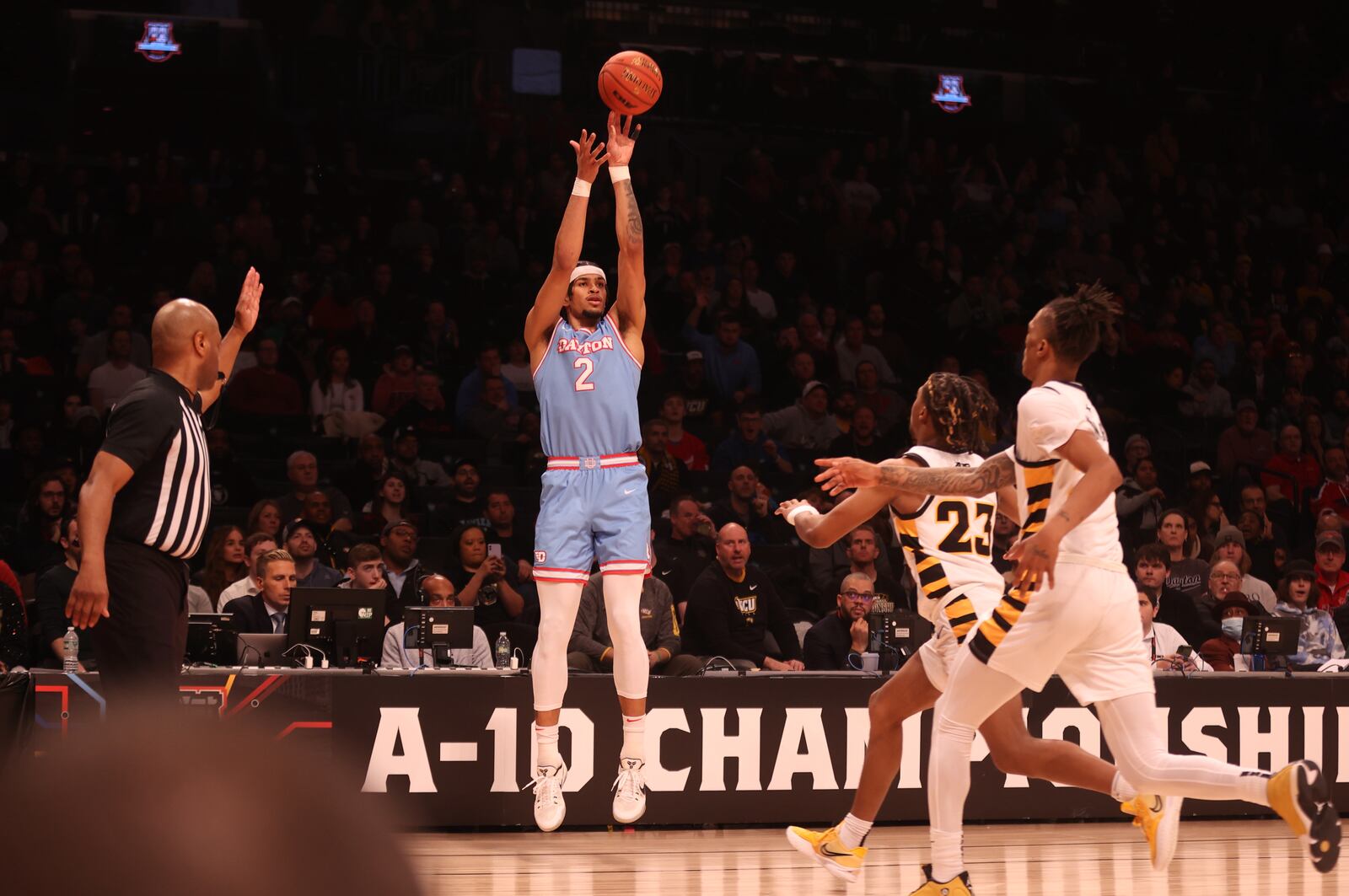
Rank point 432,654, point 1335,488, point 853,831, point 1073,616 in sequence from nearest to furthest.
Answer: point 1073,616 → point 853,831 → point 432,654 → point 1335,488

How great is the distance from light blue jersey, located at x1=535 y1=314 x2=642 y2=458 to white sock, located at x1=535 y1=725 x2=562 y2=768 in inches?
50.6

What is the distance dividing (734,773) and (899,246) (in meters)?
9.94

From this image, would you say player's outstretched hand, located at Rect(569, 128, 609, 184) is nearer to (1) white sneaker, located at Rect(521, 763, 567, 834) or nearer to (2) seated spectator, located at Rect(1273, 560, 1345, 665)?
(1) white sneaker, located at Rect(521, 763, 567, 834)

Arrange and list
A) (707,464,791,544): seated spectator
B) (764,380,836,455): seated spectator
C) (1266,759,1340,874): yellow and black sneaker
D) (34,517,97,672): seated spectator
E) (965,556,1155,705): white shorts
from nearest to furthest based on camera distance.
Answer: (1266,759,1340,874): yellow and black sneaker < (965,556,1155,705): white shorts < (34,517,97,672): seated spectator < (707,464,791,544): seated spectator < (764,380,836,455): seated spectator

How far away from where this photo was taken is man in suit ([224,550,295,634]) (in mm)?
9188

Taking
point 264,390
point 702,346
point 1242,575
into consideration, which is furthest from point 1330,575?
point 264,390

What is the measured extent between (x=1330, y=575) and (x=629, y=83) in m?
7.36

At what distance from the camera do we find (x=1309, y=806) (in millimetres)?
4863

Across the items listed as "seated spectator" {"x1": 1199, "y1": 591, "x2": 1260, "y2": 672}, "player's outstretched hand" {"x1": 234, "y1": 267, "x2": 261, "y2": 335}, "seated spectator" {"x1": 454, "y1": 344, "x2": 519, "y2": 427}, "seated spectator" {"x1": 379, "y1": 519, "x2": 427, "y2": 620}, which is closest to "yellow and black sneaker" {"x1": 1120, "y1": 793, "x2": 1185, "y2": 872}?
"player's outstretched hand" {"x1": 234, "y1": 267, "x2": 261, "y2": 335}

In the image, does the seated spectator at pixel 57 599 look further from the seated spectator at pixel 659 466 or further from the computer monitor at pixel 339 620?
the seated spectator at pixel 659 466

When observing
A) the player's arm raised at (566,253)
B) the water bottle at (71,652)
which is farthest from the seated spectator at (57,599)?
the player's arm raised at (566,253)

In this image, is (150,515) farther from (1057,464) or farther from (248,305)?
(1057,464)

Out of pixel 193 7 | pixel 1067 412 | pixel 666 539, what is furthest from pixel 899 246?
pixel 1067 412

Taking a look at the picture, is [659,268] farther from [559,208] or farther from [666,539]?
[666,539]
